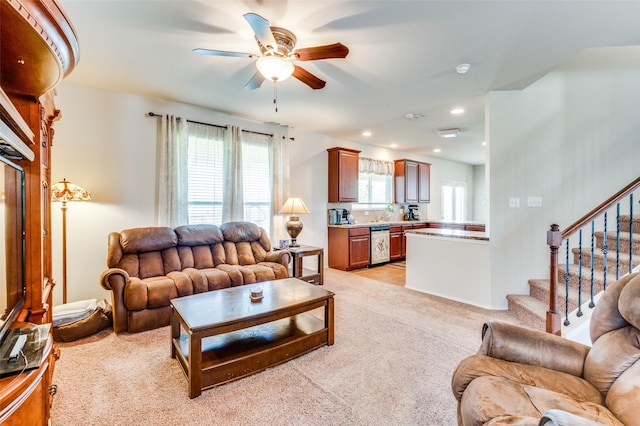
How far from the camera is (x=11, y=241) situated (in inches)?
52.6

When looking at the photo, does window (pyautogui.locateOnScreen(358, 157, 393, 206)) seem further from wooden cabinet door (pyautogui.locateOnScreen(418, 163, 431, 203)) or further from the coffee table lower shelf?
the coffee table lower shelf

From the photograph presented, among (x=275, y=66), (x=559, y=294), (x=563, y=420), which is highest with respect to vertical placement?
(x=275, y=66)

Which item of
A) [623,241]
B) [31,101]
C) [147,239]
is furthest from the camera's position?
[147,239]

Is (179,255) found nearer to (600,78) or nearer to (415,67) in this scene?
(415,67)

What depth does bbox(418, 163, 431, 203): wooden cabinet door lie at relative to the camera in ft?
23.8

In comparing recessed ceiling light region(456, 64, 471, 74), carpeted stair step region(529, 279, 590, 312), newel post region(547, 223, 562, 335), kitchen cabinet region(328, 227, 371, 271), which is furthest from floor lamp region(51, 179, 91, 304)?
carpeted stair step region(529, 279, 590, 312)

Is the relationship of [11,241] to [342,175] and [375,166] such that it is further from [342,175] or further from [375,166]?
[375,166]

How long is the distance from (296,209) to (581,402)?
3741 mm

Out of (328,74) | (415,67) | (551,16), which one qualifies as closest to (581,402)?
(551,16)

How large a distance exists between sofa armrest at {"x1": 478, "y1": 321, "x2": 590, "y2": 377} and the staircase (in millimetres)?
1469

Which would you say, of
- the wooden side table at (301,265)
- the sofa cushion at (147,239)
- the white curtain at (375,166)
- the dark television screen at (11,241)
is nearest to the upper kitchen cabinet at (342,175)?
the white curtain at (375,166)

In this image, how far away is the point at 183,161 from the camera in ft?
12.7

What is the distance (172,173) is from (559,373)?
4.16 m

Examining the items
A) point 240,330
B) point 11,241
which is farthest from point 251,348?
point 11,241
